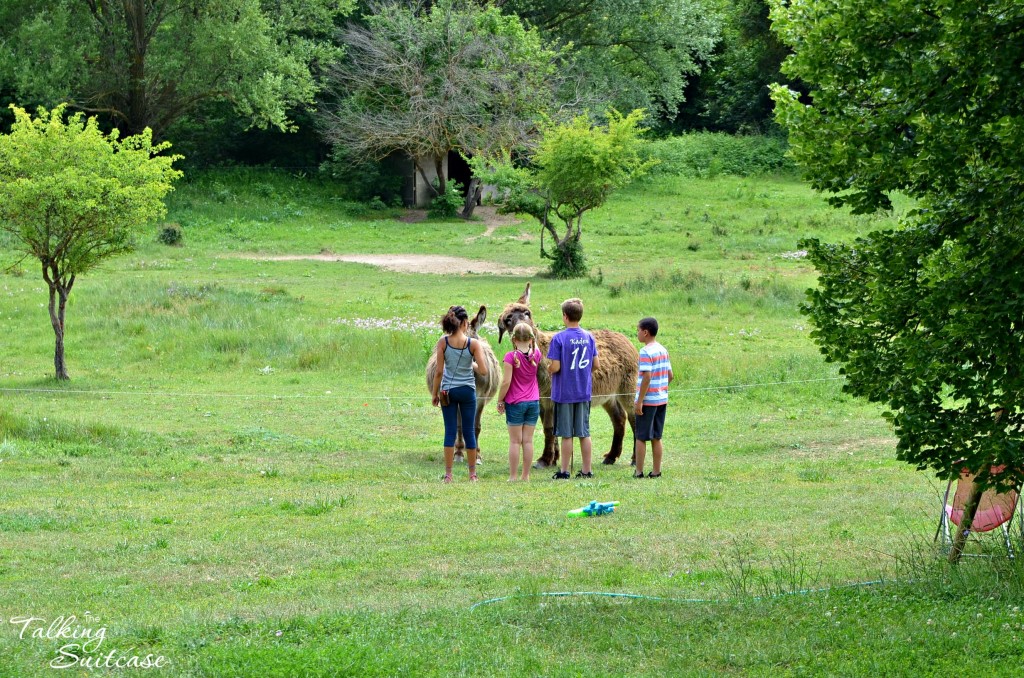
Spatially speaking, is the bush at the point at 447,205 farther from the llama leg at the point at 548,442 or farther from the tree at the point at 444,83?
the llama leg at the point at 548,442

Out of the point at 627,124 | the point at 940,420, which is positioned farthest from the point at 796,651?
the point at 627,124

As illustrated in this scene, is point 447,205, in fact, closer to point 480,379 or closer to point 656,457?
point 480,379

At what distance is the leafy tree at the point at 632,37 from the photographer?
48875 millimetres

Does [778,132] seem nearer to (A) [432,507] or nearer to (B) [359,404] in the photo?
(B) [359,404]

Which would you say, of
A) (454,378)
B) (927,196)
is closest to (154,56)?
(454,378)

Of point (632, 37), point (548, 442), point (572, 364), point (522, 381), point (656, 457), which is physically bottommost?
point (548, 442)

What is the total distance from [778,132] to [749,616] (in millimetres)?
48332

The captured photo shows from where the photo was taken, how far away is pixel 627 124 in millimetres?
31234

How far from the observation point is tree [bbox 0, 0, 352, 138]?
1511 inches

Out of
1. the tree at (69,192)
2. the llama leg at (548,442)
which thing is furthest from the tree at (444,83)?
the llama leg at (548,442)

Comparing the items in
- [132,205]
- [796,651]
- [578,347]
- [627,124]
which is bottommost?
[796,651]

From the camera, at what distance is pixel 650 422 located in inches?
450

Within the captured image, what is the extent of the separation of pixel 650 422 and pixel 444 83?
3274 centimetres

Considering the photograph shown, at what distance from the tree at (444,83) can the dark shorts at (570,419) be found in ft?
99.8
